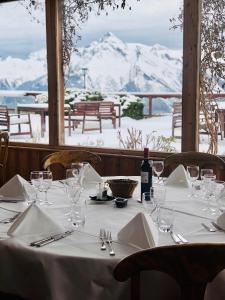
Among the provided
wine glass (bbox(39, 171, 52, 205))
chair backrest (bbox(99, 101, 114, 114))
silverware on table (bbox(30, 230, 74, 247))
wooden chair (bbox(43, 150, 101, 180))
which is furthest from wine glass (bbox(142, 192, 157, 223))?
chair backrest (bbox(99, 101, 114, 114))

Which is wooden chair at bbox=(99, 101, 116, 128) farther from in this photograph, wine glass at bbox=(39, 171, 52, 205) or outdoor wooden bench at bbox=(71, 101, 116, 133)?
wine glass at bbox=(39, 171, 52, 205)

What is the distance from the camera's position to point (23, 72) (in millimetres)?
4457

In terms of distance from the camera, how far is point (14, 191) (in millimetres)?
2150

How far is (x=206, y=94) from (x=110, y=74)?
97cm

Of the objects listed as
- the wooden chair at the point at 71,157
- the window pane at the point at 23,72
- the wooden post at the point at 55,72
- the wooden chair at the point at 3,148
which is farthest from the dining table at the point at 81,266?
the window pane at the point at 23,72

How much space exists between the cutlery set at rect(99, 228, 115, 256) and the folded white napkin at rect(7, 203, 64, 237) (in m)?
0.16

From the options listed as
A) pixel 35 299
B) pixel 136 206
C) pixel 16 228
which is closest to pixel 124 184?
pixel 136 206

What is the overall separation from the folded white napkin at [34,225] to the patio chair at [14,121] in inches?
116

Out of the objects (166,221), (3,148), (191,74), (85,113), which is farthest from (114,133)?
(166,221)

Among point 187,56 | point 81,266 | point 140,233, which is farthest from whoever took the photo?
point 187,56

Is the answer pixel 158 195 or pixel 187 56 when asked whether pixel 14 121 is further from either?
pixel 158 195

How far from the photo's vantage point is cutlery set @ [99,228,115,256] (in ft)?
4.75

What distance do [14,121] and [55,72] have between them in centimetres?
76

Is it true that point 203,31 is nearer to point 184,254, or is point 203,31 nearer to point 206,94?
point 206,94
